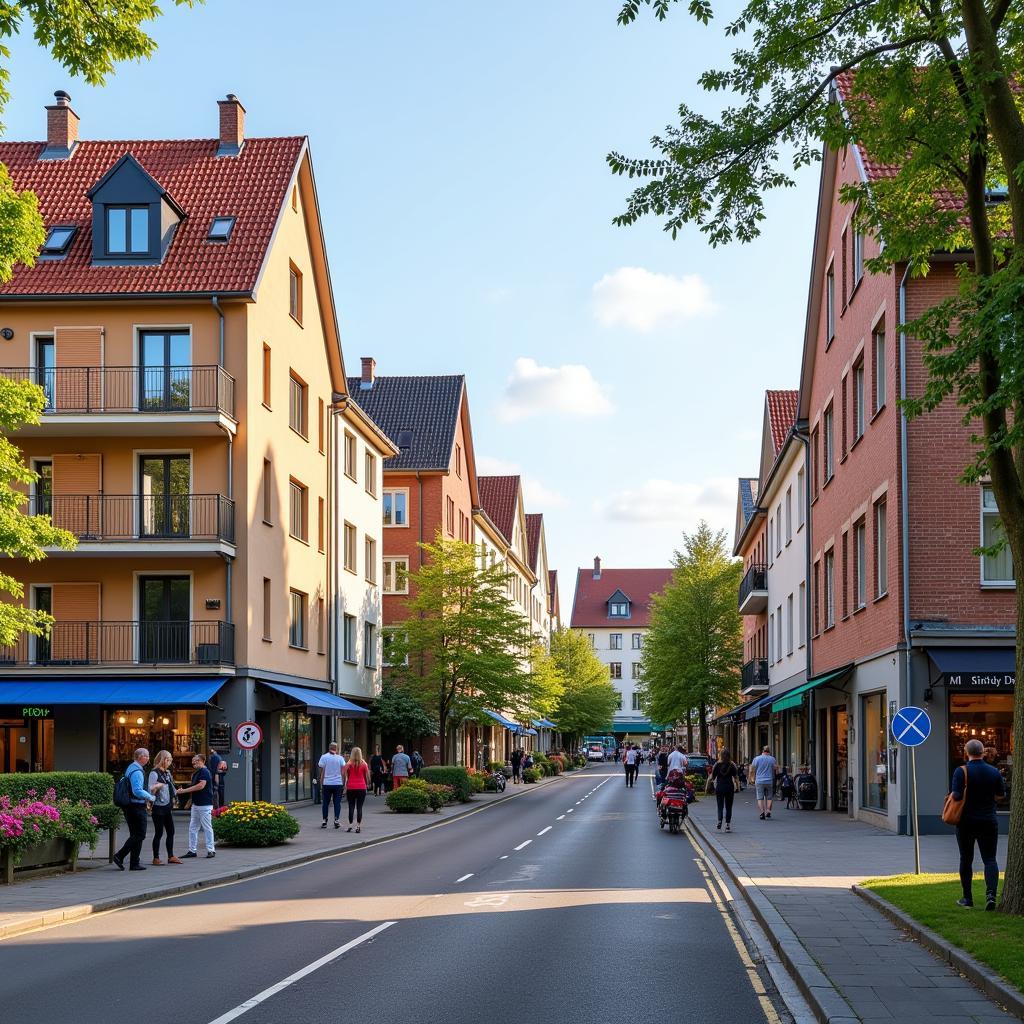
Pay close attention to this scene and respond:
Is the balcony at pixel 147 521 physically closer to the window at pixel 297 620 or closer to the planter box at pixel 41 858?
the window at pixel 297 620

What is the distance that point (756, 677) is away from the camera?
53.8 metres

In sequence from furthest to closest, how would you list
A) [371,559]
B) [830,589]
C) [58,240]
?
[371,559] → [830,589] → [58,240]

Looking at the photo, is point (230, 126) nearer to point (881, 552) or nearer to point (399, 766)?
point (399, 766)

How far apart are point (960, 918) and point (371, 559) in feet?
125

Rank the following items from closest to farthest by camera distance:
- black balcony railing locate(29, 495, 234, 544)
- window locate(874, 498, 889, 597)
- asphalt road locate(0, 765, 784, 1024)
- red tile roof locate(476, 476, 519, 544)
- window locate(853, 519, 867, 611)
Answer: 1. asphalt road locate(0, 765, 784, 1024)
2. window locate(874, 498, 889, 597)
3. window locate(853, 519, 867, 611)
4. black balcony railing locate(29, 495, 234, 544)
5. red tile roof locate(476, 476, 519, 544)

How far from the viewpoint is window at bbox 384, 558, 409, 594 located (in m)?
55.4

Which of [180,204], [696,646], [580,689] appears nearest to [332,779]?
[180,204]

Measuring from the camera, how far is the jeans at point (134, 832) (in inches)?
738

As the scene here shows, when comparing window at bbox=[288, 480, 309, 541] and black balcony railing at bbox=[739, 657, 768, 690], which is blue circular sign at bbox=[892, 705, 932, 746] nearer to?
window at bbox=[288, 480, 309, 541]

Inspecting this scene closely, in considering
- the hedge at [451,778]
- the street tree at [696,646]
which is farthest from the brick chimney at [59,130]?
the street tree at [696,646]

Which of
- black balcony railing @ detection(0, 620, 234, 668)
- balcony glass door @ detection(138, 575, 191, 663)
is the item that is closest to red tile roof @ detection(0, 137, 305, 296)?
balcony glass door @ detection(138, 575, 191, 663)

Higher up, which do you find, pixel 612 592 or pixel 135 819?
pixel 612 592

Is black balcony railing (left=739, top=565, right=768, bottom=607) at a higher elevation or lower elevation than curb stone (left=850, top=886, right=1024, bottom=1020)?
higher

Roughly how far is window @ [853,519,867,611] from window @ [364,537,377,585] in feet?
70.2
